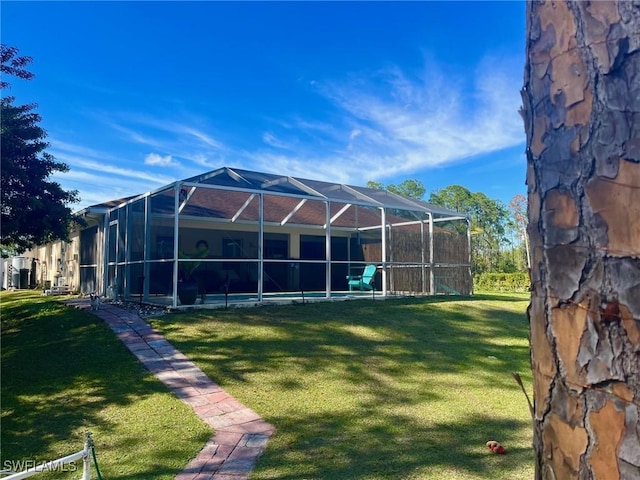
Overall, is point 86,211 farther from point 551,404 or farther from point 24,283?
point 551,404

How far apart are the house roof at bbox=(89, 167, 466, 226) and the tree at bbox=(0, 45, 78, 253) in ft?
6.15

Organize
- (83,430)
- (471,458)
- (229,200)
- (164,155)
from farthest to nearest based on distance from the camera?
1. (164,155)
2. (229,200)
3. (83,430)
4. (471,458)

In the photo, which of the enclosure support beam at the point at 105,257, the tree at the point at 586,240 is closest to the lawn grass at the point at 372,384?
the tree at the point at 586,240

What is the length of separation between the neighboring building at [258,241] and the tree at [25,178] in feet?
5.02

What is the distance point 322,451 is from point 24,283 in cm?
2291

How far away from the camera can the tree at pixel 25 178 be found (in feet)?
30.8

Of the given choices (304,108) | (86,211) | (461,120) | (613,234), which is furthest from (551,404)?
(304,108)

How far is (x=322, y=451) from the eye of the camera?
3.55 metres

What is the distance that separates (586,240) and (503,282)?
75.1 ft

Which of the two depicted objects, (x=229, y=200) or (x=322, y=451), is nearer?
(x=322, y=451)

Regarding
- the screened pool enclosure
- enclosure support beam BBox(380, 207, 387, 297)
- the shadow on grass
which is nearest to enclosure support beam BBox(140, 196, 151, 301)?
the screened pool enclosure

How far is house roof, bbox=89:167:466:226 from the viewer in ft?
31.5

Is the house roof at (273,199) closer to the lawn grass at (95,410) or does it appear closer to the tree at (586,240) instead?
the lawn grass at (95,410)

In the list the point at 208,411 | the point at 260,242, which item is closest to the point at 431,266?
the point at 260,242
